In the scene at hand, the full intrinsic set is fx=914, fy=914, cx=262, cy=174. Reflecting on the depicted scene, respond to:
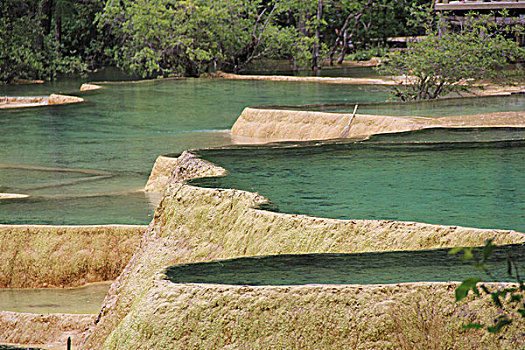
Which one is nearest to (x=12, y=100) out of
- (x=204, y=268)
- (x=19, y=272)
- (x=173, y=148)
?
(x=173, y=148)

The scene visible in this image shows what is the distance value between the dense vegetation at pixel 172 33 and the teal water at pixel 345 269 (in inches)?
809

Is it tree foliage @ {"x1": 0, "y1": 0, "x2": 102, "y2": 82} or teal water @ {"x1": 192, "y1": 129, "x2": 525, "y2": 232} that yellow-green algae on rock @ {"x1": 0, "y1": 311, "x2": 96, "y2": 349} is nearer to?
teal water @ {"x1": 192, "y1": 129, "x2": 525, "y2": 232}

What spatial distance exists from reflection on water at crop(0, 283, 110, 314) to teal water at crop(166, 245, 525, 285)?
297cm

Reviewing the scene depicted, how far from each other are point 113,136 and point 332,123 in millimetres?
4304

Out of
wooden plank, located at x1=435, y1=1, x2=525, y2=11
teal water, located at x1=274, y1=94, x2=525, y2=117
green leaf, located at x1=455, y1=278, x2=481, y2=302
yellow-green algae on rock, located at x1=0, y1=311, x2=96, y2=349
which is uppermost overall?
green leaf, located at x1=455, y1=278, x2=481, y2=302

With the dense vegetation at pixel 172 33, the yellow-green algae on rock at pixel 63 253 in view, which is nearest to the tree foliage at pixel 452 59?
the yellow-green algae on rock at pixel 63 253

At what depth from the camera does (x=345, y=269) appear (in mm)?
4242

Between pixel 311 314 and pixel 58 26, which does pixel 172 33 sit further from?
pixel 311 314

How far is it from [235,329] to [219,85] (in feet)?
60.7

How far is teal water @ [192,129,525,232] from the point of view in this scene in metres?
5.49

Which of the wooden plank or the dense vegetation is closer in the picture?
the wooden plank

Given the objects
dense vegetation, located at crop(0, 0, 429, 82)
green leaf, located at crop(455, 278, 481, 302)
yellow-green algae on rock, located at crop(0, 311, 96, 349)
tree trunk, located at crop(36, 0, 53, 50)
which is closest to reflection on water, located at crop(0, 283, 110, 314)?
yellow-green algae on rock, located at crop(0, 311, 96, 349)

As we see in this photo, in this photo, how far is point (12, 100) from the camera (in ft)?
70.2

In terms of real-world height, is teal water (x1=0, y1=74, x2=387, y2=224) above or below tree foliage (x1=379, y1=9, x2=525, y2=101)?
below
